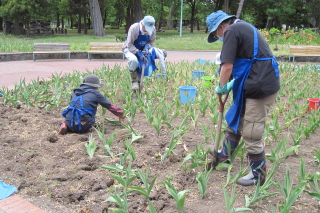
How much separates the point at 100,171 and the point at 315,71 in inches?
241

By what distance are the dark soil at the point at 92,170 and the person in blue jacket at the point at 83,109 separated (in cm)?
10

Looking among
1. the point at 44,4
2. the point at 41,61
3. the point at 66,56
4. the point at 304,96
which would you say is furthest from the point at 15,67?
the point at 44,4

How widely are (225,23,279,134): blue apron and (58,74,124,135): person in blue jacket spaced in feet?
5.66

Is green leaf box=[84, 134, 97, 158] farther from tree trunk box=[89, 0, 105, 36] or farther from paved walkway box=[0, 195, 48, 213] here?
tree trunk box=[89, 0, 105, 36]

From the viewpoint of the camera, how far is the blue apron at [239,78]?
2648 millimetres

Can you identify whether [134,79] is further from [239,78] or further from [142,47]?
[239,78]

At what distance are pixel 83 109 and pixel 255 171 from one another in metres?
2.07

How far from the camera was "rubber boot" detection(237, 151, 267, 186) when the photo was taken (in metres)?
2.77

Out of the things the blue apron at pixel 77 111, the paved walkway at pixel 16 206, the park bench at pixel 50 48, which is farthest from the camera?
the park bench at pixel 50 48

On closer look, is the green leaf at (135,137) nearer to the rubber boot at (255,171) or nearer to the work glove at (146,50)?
the rubber boot at (255,171)

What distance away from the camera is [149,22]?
17.3 ft

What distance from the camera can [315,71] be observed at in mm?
7605

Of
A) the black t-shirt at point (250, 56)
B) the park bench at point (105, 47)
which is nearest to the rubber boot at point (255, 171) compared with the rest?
the black t-shirt at point (250, 56)


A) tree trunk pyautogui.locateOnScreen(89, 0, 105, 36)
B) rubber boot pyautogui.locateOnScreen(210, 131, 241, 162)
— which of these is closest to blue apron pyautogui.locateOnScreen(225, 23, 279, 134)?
rubber boot pyautogui.locateOnScreen(210, 131, 241, 162)
